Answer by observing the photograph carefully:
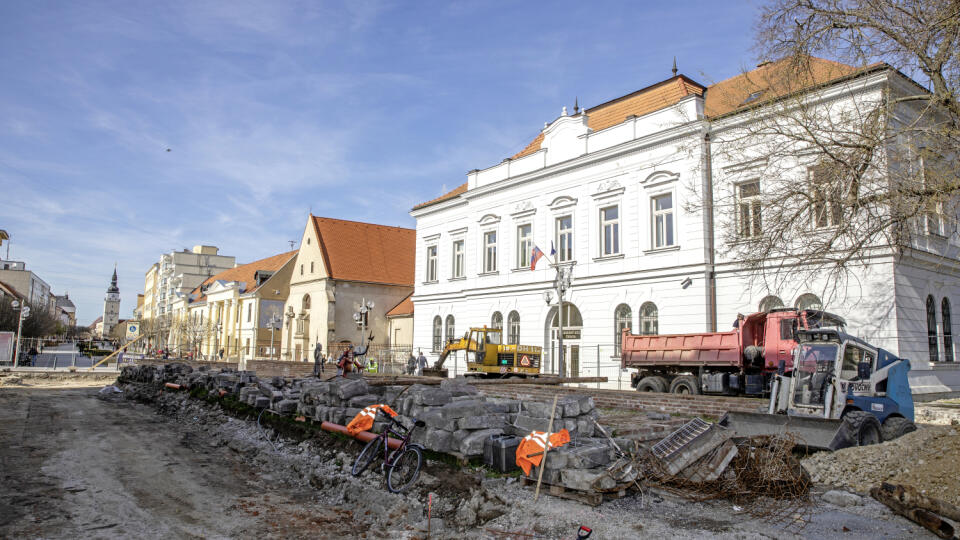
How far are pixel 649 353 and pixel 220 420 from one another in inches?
496

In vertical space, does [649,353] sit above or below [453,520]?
above

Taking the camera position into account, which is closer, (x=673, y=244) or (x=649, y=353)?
(x=649, y=353)

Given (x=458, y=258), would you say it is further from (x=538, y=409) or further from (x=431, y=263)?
(x=538, y=409)

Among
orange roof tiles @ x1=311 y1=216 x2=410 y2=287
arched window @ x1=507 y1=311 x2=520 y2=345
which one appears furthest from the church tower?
arched window @ x1=507 y1=311 x2=520 y2=345

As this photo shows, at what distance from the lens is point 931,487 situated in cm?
771

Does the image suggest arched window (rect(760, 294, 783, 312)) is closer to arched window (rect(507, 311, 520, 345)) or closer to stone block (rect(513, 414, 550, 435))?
arched window (rect(507, 311, 520, 345))

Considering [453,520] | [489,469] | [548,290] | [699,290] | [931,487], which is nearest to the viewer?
[453,520]

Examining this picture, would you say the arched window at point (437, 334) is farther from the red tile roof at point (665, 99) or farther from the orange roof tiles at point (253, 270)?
the orange roof tiles at point (253, 270)

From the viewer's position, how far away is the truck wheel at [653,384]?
18.0 m

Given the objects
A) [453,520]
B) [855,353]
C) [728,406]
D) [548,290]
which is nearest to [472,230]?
[548,290]

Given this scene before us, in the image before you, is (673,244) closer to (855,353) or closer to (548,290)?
(548,290)

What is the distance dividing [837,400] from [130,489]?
37.5ft

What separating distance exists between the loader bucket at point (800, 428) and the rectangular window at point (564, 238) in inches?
673

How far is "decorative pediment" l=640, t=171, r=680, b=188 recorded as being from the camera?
2342 centimetres
